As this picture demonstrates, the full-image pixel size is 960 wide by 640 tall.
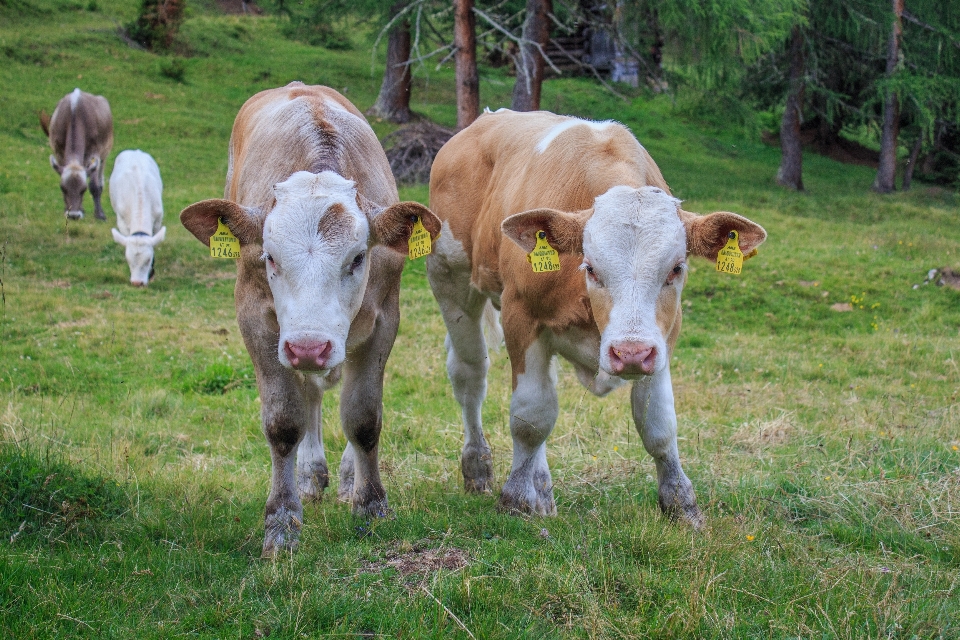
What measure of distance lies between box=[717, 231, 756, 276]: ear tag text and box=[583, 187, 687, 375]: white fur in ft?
0.85

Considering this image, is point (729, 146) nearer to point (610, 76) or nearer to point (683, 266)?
point (610, 76)

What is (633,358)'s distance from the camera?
4223 millimetres

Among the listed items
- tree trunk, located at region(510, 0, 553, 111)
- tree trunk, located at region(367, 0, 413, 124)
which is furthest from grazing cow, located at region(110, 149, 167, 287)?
tree trunk, located at region(367, 0, 413, 124)

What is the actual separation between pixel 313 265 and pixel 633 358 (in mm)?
1566

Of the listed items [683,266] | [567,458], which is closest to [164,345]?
[567,458]

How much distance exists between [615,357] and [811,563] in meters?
1.25

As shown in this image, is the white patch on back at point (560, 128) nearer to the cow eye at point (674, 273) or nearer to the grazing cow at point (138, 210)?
the cow eye at point (674, 273)

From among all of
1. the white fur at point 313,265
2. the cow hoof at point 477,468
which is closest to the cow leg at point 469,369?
the cow hoof at point 477,468

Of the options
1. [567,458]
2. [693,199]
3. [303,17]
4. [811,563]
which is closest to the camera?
[811,563]

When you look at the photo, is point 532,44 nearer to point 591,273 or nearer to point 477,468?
point 477,468

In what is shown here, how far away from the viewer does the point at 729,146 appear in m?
28.4

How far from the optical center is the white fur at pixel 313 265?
436 centimetres

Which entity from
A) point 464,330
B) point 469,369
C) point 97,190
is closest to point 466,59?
point 97,190

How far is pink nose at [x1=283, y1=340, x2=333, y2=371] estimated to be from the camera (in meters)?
4.25
